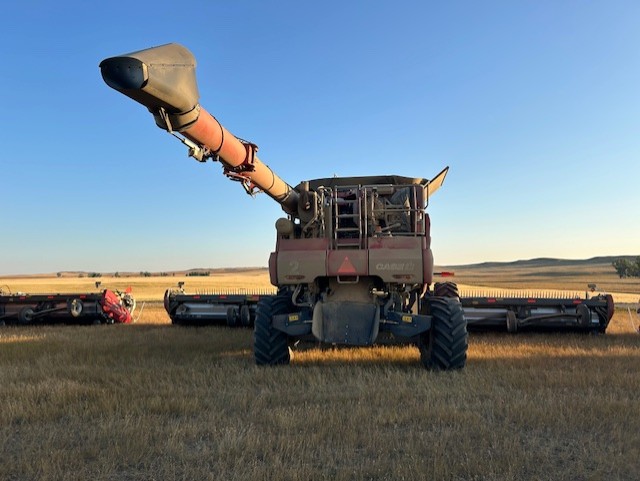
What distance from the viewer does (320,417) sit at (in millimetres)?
4621

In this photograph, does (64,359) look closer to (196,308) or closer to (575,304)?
(196,308)

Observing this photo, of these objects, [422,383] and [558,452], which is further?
Result: [422,383]

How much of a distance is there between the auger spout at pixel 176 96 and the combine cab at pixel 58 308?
8400mm

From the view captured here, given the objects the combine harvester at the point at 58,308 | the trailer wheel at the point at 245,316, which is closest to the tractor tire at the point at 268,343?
the trailer wheel at the point at 245,316

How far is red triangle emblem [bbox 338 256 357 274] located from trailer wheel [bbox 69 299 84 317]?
28.6 feet

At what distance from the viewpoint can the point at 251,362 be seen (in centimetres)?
756

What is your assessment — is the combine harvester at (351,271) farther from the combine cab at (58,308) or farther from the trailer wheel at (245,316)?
the combine cab at (58,308)

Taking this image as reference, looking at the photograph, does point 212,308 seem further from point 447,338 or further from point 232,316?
point 447,338

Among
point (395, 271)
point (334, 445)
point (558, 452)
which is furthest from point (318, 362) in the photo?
point (558, 452)

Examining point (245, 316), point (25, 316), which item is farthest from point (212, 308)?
point (25, 316)

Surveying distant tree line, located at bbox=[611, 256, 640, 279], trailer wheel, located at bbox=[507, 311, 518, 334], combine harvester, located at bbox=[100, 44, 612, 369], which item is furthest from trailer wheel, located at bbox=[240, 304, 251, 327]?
distant tree line, located at bbox=[611, 256, 640, 279]

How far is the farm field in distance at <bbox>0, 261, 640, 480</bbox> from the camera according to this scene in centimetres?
361

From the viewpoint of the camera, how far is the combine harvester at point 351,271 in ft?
22.3

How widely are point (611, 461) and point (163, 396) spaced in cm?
425
